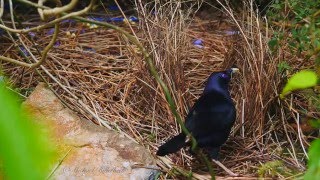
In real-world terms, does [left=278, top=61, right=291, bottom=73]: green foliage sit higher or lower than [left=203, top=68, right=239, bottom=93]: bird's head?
higher

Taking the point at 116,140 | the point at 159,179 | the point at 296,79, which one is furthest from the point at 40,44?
the point at 296,79

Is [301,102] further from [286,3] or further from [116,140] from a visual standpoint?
[116,140]

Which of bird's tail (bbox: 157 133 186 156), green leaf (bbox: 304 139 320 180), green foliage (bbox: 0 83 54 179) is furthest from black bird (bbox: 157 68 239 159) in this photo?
green foliage (bbox: 0 83 54 179)

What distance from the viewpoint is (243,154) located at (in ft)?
8.41

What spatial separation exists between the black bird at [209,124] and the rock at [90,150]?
0.15 m

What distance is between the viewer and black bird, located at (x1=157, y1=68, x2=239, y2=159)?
222 centimetres

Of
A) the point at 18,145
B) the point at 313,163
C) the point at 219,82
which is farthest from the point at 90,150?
the point at 18,145

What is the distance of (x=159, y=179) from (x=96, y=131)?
1.35ft

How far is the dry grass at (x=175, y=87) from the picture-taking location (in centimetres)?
257

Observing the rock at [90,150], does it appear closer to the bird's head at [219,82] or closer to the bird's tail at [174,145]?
the bird's tail at [174,145]

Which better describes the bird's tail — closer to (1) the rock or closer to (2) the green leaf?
(1) the rock

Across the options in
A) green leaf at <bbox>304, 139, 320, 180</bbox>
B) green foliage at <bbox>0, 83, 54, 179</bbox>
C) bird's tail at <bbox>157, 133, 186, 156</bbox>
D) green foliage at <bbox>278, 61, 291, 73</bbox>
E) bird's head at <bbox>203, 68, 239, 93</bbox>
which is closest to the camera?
green foliage at <bbox>0, 83, 54, 179</bbox>

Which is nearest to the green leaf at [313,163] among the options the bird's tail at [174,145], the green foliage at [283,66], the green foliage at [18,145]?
the green foliage at [18,145]

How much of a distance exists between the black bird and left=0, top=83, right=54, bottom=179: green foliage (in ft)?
6.46
